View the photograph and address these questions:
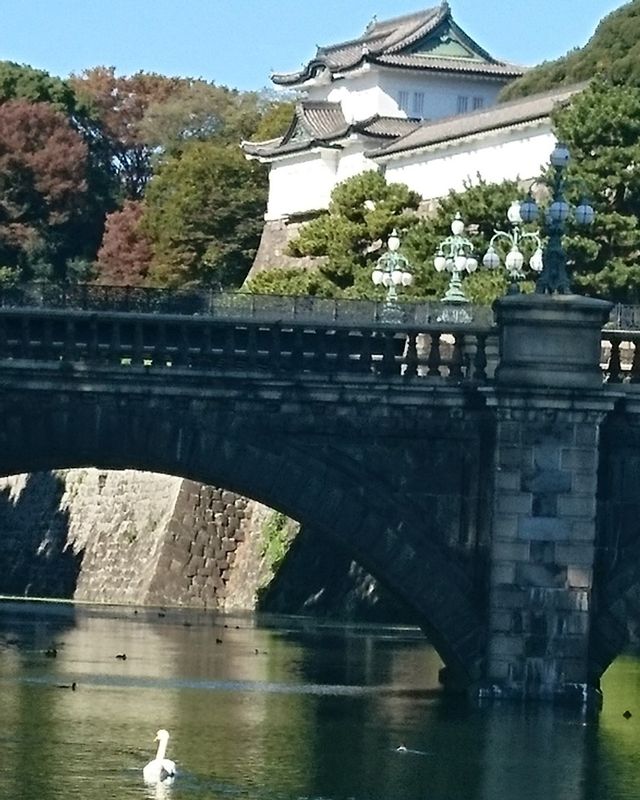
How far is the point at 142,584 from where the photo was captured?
9194 cm

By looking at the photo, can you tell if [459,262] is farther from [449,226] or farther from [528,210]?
[449,226]

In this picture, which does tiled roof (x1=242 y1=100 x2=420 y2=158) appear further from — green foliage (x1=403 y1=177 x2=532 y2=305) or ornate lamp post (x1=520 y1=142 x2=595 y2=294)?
ornate lamp post (x1=520 y1=142 x2=595 y2=294)

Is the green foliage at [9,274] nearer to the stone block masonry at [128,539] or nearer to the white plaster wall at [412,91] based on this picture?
the stone block masonry at [128,539]

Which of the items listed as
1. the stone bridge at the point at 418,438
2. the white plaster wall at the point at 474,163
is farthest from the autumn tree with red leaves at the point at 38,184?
the stone bridge at the point at 418,438

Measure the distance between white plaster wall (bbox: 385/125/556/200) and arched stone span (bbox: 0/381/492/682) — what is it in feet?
131

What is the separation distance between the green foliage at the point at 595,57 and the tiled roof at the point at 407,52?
4705mm

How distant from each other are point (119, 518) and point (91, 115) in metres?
33.6

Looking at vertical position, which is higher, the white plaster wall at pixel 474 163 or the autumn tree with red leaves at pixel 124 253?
the white plaster wall at pixel 474 163

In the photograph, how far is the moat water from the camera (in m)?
41.8

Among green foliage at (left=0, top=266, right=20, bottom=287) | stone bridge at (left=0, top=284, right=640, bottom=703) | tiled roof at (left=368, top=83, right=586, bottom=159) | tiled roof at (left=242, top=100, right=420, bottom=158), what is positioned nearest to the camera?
stone bridge at (left=0, top=284, right=640, bottom=703)

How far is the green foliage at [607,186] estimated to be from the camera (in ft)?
252

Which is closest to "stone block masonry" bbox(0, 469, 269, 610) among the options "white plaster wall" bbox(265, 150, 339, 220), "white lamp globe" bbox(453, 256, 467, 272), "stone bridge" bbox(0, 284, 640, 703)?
"white plaster wall" bbox(265, 150, 339, 220)

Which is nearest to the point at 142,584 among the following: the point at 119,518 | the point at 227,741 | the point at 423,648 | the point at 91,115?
the point at 119,518

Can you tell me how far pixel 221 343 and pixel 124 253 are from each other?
63.9 m
